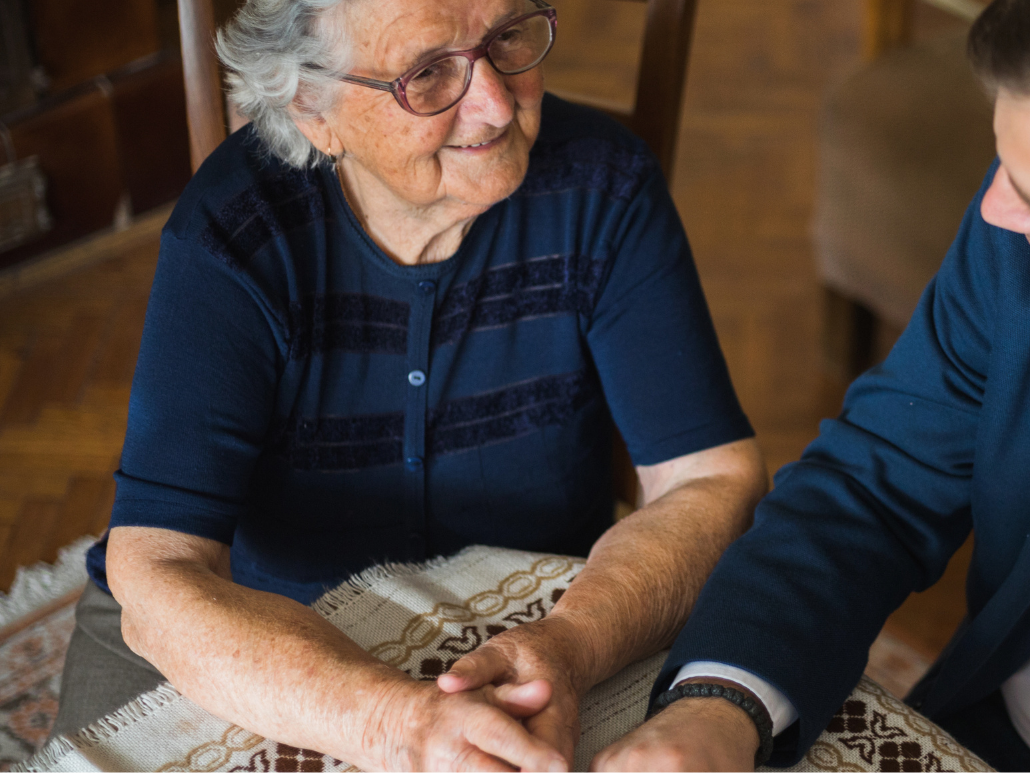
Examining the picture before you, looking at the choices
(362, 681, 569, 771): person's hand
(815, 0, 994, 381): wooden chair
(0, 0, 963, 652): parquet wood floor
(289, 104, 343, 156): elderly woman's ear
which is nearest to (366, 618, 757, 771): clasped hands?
(362, 681, 569, 771): person's hand

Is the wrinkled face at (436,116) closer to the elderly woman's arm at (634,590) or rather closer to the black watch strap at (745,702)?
the elderly woman's arm at (634,590)

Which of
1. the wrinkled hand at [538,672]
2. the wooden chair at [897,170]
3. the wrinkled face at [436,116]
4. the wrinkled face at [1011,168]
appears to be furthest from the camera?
the wooden chair at [897,170]

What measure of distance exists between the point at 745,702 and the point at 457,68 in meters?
0.74

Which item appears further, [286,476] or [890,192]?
[890,192]

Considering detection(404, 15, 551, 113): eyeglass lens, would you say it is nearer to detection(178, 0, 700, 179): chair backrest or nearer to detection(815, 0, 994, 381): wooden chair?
detection(178, 0, 700, 179): chair backrest

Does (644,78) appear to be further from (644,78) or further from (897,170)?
(897,170)

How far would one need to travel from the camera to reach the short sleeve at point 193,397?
112cm

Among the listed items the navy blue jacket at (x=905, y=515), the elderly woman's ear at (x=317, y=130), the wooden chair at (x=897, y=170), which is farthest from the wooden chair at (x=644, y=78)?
the wooden chair at (x=897, y=170)

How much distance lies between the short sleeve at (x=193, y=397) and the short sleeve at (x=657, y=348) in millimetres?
446

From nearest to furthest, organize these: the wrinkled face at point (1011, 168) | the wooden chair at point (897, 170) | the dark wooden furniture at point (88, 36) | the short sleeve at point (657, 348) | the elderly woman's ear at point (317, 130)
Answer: the wrinkled face at point (1011, 168), the elderly woman's ear at point (317, 130), the short sleeve at point (657, 348), the wooden chair at point (897, 170), the dark wooden furniture at point (88, 36)

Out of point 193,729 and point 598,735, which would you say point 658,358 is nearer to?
point 598,735

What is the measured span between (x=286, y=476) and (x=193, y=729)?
15.7 inches

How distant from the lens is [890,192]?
99.2 inches

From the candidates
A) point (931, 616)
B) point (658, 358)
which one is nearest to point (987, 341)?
point (658, 358)
